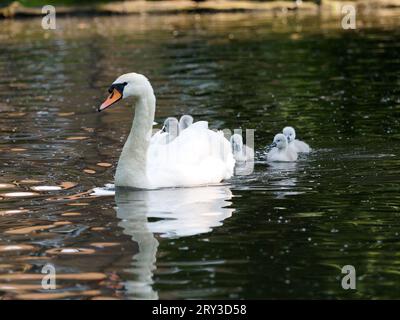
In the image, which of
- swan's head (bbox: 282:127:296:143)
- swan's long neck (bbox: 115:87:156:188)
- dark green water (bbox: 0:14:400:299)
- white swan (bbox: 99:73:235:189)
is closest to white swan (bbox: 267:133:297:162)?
dark green water (bbox: 0:14:400:299)

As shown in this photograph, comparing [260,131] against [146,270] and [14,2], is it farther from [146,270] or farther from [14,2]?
[14,2]

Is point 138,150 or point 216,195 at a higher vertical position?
point 138,150

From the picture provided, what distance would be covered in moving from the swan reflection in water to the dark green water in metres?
0.02

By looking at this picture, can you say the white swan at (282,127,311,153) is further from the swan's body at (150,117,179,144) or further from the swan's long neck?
the swan's long neck

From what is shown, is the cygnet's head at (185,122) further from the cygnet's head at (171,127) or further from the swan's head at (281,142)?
the swan's head at (281,142)

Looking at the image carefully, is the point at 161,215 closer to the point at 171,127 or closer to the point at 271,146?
the point at 271,146

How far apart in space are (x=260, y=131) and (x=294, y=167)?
318cm

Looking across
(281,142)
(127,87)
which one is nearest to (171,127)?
(281,142)

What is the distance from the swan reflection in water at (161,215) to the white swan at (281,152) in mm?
1772

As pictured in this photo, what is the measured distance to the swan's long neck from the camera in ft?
42.4

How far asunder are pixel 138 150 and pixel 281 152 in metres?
2.78

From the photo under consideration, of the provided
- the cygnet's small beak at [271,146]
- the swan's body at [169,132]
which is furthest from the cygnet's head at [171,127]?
the cygnet's small beak at [271,146]

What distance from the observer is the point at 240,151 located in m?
15.4

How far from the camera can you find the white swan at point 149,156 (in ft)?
42.4
